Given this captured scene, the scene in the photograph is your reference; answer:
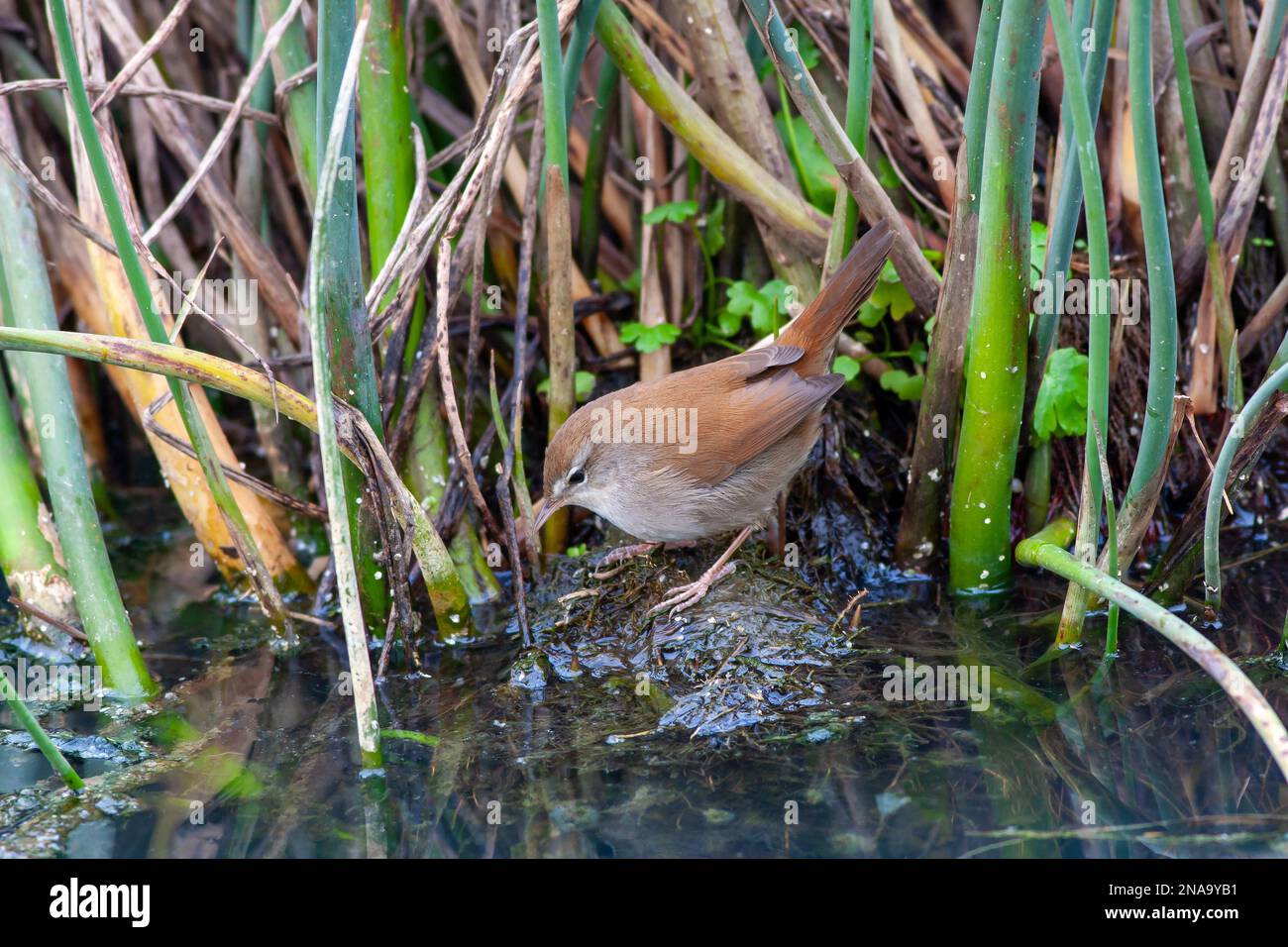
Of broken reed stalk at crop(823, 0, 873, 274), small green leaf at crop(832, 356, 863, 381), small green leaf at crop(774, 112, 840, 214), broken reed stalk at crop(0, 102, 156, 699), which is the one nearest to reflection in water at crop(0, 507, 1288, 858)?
broken reed stalk at crop(0, 102, 156, 699)

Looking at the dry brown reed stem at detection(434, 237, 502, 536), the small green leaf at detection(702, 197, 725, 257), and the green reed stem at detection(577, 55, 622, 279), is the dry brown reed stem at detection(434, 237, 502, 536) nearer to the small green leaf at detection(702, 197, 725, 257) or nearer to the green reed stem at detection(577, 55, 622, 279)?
the green reed stem at detection(577, 55, 622, 279)

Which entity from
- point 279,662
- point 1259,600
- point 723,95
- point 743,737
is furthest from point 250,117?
point 1259,600

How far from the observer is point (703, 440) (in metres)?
3.94

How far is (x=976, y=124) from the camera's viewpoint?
3695mm

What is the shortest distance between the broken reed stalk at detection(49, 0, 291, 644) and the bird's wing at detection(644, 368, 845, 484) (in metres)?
1.46

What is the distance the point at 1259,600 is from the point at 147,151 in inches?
199

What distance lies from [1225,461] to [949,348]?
116cm

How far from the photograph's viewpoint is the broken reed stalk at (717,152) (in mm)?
4188

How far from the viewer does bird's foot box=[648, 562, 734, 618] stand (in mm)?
3912

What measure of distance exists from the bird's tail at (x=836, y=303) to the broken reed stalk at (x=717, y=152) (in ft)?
1.34

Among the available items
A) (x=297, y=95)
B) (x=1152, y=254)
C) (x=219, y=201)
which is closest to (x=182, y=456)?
(x=219, y=201)

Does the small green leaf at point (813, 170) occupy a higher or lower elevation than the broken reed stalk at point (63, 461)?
higher

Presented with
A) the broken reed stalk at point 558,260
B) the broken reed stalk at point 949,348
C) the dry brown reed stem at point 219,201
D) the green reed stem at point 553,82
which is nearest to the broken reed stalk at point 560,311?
the broken reed stalk at point 558,260

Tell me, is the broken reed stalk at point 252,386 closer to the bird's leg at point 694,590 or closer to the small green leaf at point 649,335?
the bird's leg at point 694,590
